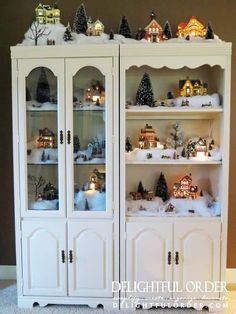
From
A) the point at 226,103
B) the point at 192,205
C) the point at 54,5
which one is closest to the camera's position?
the point at 226,103

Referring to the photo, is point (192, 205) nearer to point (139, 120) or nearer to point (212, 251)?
point (212, 251)

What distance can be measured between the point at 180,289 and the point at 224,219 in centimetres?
61

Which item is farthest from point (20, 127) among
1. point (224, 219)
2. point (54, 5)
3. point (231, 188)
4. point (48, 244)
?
point (231, 188)

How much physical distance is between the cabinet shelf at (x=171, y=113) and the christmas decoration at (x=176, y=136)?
3.3 inches

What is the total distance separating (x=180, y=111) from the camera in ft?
7.87

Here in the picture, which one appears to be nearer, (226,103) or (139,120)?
(226,103)

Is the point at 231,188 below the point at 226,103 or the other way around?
below

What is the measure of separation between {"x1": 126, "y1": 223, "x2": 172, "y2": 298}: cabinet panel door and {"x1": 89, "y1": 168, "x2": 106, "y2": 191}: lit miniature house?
0.35 meters

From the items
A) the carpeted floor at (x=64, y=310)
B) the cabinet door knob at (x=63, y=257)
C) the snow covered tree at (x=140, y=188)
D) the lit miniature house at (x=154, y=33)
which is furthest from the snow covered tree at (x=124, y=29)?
the carpeted floor at (x=64, y=310)

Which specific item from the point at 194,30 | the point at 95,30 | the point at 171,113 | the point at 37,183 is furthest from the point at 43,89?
the point at 194,30

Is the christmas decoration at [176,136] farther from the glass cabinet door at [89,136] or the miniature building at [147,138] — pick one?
the glass cabinet door at [89,136]

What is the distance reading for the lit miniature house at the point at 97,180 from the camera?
242 centimetres

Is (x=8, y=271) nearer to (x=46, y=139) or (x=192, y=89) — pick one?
(x=46, y=139)

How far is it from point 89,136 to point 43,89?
484 mm
